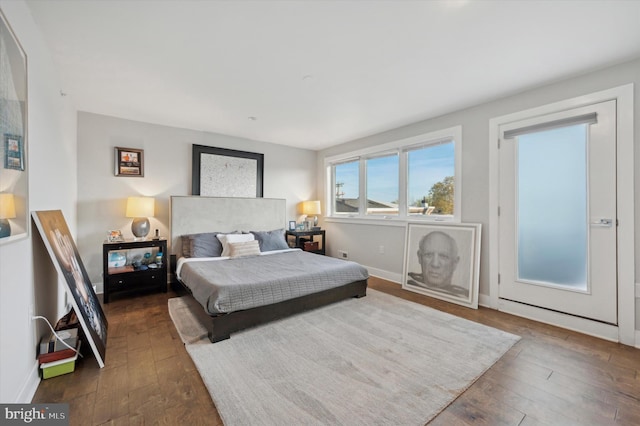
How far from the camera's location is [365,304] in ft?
10.6

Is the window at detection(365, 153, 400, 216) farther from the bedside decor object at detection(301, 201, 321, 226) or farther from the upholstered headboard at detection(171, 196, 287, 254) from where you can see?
the upholstered headboard at detection(171, 196, 287, 254)

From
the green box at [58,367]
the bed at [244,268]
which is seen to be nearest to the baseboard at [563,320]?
the bed at [244,268]

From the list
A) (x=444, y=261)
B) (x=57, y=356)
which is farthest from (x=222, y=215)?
(x=444, y=261)

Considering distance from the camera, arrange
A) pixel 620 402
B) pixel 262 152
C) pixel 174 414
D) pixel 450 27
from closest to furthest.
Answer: pixel 174 414, pixel 620 402, pixel 450 27, pixel 262 152

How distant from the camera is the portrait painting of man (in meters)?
3.29

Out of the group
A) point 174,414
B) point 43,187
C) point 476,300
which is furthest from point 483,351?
point 43,187

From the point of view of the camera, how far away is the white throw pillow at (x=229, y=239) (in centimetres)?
396

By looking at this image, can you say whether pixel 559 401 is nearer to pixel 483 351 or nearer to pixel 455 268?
pixel 483 351

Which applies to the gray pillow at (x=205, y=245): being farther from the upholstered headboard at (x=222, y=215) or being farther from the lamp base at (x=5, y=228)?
the lamp base at (x=5, y=228)

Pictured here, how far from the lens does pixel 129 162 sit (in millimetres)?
3844

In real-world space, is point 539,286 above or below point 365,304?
above

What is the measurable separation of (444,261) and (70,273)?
392cm

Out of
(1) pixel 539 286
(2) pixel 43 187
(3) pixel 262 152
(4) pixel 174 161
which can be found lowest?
(1) pixel 539 286

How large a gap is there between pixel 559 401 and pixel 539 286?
1526 mm
